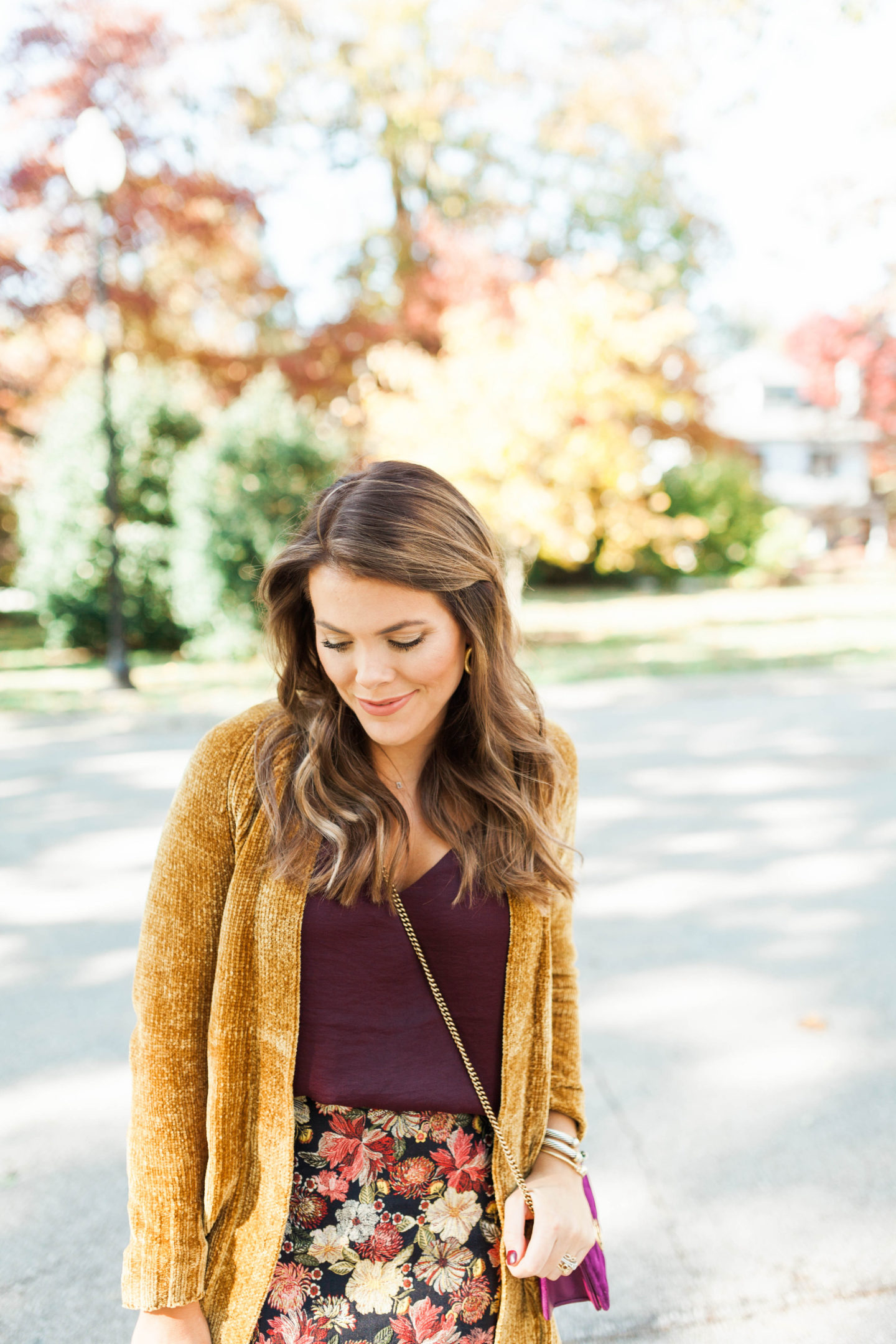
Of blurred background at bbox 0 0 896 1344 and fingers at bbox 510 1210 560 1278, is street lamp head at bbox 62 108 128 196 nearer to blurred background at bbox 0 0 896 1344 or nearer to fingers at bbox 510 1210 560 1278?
blurred background at bbox 0 0 896 1344

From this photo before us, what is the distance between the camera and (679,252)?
24312 mm

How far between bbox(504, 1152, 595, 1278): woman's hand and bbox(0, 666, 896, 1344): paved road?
1.01m

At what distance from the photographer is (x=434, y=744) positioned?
163 centimetres

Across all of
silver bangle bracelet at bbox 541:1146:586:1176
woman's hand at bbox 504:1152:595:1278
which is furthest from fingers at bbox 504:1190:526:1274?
silver bangle bracelet at bbox 541:1146:586:1176

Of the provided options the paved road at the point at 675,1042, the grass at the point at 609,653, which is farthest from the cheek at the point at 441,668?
the grass at the point at 609,653

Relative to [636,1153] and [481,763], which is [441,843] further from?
[636,1153]

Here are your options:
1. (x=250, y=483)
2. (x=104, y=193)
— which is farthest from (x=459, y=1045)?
(x=250, y=483)

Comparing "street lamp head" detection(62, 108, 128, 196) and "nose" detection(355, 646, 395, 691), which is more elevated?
"street lamp head" detection(62, 108, 128, 196)

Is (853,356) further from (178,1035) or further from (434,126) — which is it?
(178,1035)

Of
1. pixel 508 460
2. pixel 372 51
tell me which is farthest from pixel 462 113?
pixel 508 460

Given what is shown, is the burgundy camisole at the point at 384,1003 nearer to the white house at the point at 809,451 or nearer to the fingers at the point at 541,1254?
the fingers at the point at 541,1254

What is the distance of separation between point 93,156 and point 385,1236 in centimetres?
1021

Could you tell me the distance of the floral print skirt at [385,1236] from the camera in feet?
4.46

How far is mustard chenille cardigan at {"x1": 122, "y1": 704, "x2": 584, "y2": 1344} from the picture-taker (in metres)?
1.33
